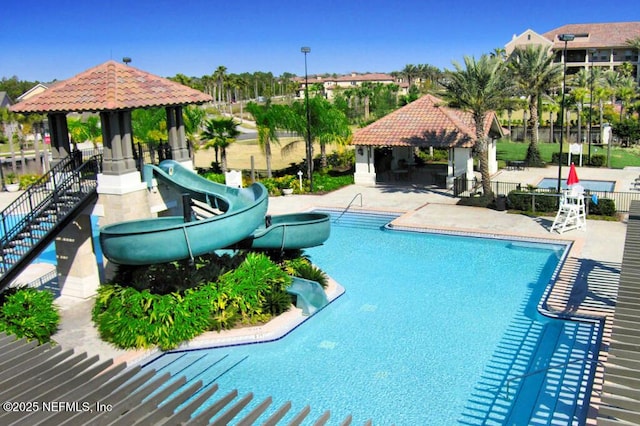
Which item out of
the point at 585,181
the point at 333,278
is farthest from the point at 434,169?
the point at 333,278

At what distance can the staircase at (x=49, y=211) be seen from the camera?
45.8 ft

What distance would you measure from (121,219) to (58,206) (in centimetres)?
157

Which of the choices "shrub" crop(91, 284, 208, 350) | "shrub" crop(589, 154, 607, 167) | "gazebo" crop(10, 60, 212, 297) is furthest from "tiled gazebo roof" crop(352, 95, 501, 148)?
"shrub" crop(91, 284, 208, 350)

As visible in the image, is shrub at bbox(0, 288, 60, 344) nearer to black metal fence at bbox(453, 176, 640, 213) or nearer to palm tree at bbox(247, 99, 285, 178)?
black metal fence at bbox(453, 176, 640, 213)

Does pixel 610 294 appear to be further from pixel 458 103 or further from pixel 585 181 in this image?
pixel 585 181

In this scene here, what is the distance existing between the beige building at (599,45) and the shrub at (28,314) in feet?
270

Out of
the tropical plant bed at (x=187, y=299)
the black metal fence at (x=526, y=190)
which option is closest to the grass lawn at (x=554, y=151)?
the black metal fence at (x=526, y=190)

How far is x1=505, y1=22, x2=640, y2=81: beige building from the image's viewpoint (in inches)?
3305

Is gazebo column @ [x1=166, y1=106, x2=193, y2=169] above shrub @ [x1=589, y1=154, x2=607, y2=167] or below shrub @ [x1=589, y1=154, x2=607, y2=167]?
above

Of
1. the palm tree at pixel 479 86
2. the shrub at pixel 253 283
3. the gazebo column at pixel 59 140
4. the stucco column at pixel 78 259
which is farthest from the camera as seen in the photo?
the palm tree at pixel 479 86

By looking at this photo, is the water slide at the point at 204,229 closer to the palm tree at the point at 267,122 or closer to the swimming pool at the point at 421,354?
the swimming pool at the point at 421,354

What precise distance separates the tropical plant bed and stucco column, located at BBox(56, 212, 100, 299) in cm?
229

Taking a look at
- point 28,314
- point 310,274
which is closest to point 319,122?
point 310,274

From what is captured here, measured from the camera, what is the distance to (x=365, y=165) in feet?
108
